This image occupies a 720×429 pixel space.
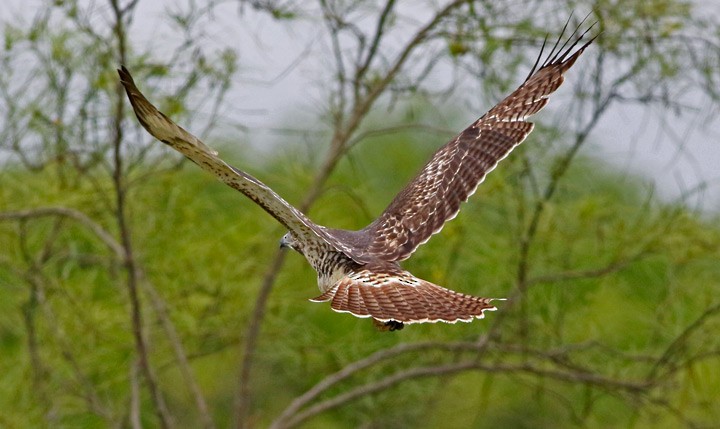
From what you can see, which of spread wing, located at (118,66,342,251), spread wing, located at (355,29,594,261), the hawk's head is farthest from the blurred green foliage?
spread wing, located at (118,66,342,251)

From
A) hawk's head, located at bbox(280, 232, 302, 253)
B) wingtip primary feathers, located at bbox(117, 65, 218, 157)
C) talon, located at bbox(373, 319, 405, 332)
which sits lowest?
talon, located at bbox(373, 319, 405, 332)

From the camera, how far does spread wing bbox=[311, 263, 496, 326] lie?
6.28 meters

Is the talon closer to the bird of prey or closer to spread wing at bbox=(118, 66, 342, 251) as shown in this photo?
the bird of prey

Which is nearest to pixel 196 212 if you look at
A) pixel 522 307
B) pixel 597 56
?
pixel 522 307

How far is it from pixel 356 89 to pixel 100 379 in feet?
10.9

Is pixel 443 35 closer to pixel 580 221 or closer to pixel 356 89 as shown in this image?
pixel 356 89

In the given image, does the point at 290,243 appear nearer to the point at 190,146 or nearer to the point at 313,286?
the point at 190,146

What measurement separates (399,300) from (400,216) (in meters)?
1.20

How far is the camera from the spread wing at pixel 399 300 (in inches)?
247

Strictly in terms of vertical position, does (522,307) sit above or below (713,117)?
below

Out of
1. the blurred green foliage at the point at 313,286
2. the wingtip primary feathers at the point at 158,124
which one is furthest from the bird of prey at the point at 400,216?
the blurred green foliage at the point at 313,286

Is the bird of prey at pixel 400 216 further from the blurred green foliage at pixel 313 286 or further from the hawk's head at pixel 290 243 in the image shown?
the blurred green foliage at pixel 313 286

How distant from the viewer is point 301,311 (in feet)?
40.5

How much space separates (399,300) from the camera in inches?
253
